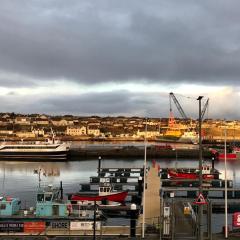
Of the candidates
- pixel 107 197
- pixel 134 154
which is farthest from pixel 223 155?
pixel 107 197

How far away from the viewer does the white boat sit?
131m

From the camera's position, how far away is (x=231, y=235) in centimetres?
3238

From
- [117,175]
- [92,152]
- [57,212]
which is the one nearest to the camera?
[57,212]

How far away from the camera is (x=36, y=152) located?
131750 millimetres

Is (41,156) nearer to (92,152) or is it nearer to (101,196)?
(92,152)

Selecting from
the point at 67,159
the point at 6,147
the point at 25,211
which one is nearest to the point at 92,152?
the point at 67,159

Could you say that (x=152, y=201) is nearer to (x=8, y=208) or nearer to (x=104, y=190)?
(x=104, y=190)

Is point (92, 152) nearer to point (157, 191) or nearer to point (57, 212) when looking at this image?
point (157, 191)

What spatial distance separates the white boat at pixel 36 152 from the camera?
131 metres

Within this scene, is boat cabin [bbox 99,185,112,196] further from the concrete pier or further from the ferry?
the concrete pier

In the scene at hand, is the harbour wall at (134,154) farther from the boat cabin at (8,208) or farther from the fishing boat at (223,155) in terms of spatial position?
the boat cabin at (8,208)

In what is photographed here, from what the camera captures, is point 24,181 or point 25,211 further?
point 24,181

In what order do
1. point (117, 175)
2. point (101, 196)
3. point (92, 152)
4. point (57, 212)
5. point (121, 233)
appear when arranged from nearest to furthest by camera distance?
1. point (121, 233)
2. point (57, 212)
3. point (101, 196)
4. point (117, 175)
5. point (92, 152)

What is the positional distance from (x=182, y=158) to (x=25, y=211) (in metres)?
102
